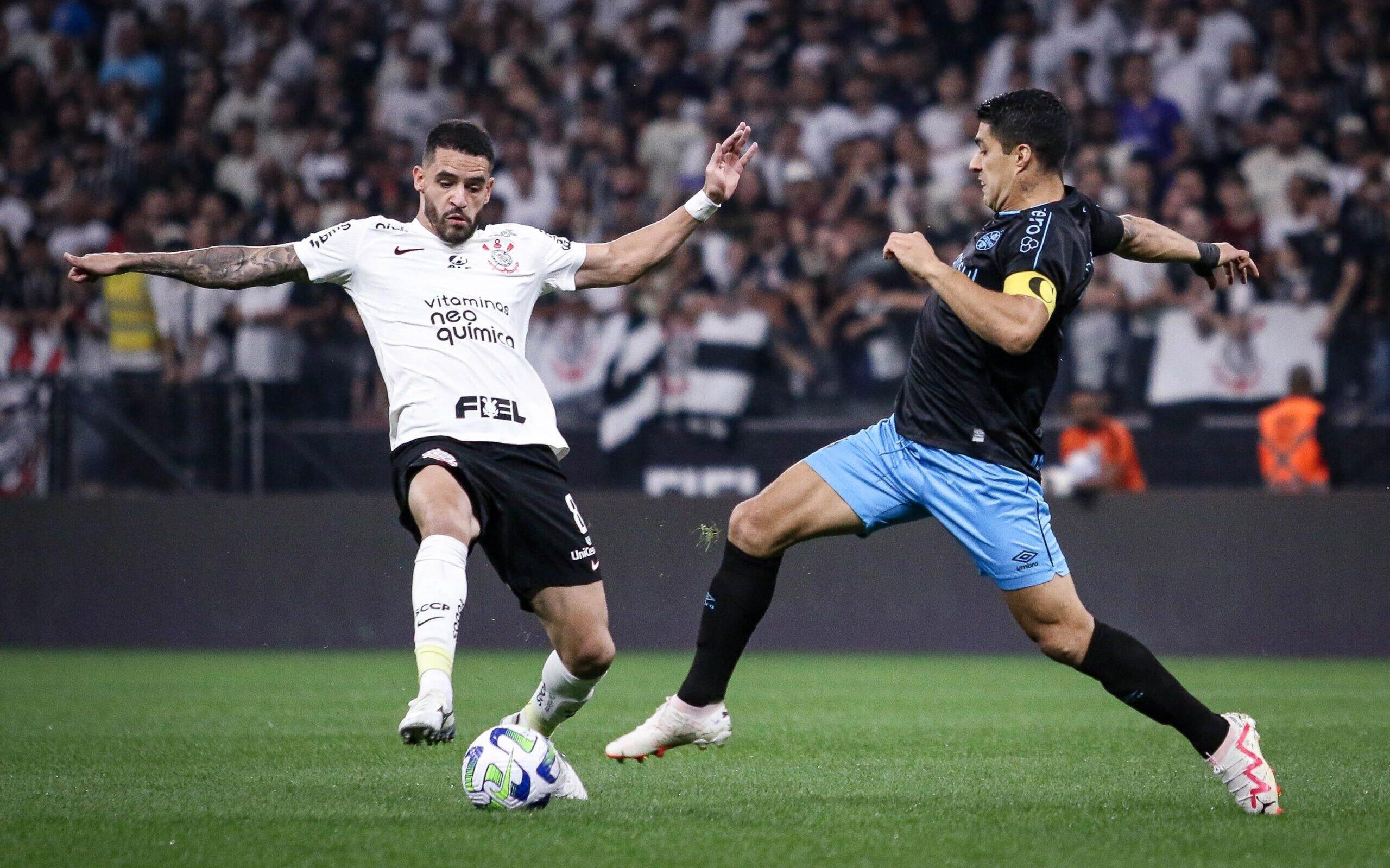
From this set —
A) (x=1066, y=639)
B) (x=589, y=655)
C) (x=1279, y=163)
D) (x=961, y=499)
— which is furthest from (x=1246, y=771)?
(x=1279, y=163)

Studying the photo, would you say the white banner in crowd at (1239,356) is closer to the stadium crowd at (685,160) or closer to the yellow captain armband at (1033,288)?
the stadium crowd at (685,160)

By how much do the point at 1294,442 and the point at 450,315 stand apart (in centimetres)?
749

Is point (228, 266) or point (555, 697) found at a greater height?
point (228, 266)

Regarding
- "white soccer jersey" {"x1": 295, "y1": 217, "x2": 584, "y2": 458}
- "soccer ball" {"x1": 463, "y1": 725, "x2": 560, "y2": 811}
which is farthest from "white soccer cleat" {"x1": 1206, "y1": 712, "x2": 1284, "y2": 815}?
"white soccer jersey" {"x1": 295, "y1": 217, "x2": 584, "y2": 458}

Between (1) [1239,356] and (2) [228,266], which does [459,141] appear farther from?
(1) [1239,356]

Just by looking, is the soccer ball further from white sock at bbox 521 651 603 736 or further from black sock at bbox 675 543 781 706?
black sock at bbox 675 543 781 706

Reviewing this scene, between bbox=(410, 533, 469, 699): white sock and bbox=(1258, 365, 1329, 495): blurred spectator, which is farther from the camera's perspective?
bbox=(1258, 365, 1329, 495): blurred spectator

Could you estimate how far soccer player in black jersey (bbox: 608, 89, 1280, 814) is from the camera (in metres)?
5.59

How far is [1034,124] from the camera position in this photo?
19.0ft

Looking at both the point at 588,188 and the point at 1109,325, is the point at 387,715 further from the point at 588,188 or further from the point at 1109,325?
the point at 588,188

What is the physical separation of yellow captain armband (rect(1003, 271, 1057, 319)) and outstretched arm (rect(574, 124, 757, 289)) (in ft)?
4.68

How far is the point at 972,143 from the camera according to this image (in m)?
14.7

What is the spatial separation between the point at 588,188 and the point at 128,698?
285 inches

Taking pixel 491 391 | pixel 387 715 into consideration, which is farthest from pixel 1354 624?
pixel 491 391
